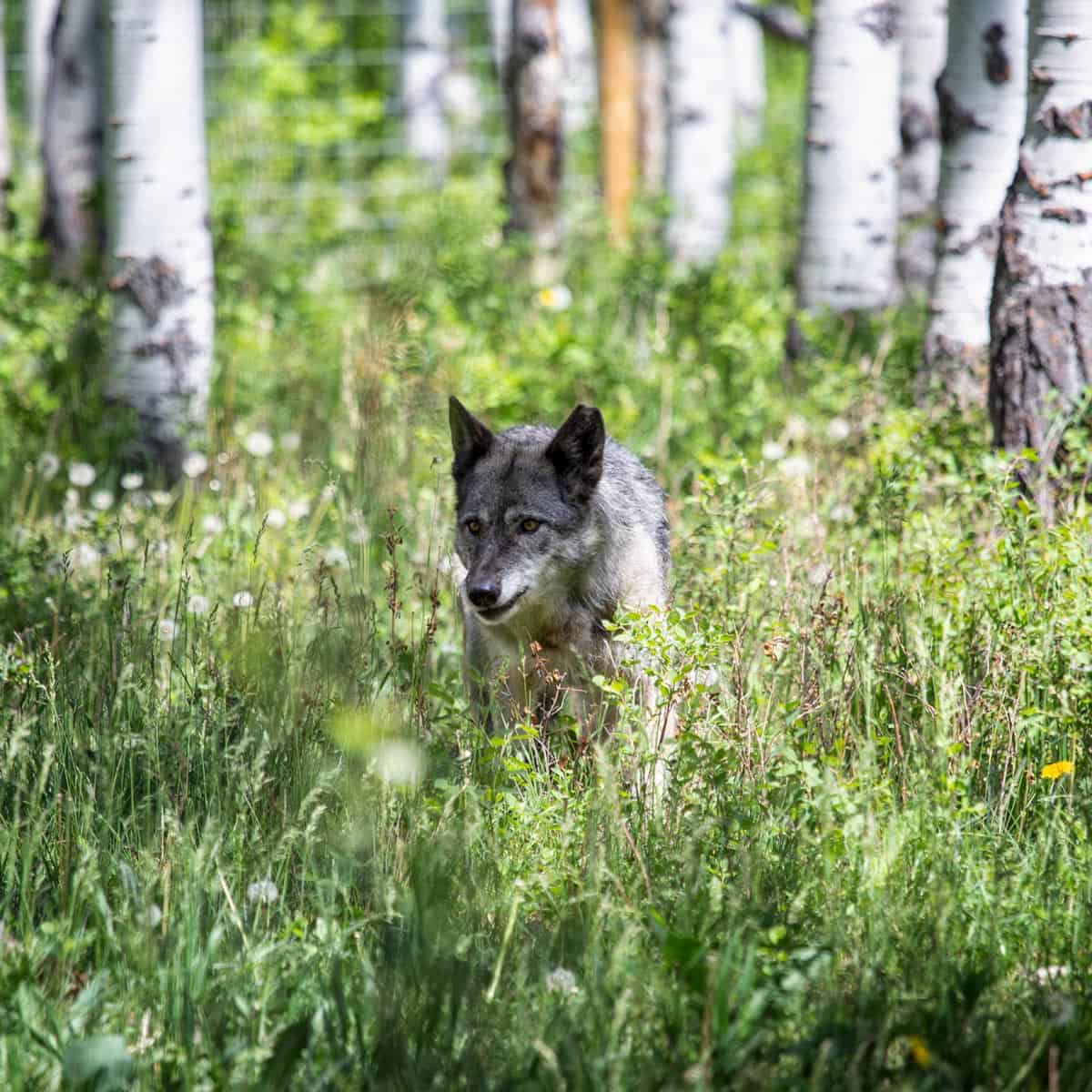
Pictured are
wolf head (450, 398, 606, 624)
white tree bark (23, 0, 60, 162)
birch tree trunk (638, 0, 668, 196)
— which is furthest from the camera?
birch tree trunk (638, 0, 668, 196)

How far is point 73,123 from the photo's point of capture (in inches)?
447

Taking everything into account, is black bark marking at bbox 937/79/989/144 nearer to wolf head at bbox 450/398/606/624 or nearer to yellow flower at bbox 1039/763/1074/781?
wolf head at bbox 450/398/606/624

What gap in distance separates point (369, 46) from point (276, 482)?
28299 mm

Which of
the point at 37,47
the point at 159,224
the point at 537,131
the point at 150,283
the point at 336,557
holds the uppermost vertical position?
the point at 37,47

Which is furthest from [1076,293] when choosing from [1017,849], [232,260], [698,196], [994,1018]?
[698,196]

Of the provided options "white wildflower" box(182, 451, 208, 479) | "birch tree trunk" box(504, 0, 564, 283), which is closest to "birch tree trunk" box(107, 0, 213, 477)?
"white wildflower" box(182, 451, 208, 479)

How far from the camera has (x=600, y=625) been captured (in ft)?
16.9

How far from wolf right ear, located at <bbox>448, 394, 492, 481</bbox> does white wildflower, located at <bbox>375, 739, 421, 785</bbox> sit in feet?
7.12

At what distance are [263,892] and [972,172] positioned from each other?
17.8ft

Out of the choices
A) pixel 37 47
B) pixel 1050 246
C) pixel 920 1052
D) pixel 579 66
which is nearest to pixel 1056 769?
pixel 920 1052

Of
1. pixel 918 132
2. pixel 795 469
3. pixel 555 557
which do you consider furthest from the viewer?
pixel 918 132

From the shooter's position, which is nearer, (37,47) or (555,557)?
(555,557)

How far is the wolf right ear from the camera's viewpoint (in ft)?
17.4

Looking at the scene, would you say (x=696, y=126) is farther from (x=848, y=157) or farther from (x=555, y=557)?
(x=555, y=557)
